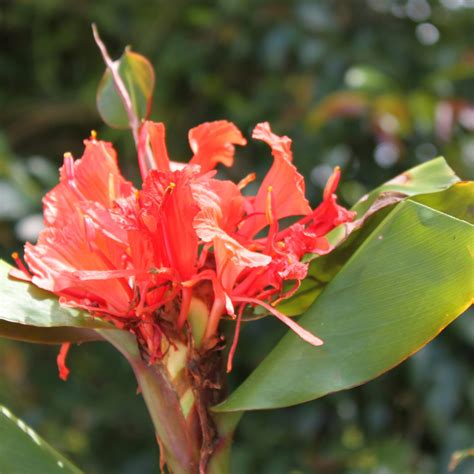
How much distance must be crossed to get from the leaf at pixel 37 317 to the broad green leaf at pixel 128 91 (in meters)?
0.13

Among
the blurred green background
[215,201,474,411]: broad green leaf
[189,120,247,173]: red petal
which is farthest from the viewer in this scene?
the blurred green background

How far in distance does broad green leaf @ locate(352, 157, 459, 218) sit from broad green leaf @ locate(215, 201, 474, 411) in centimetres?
3

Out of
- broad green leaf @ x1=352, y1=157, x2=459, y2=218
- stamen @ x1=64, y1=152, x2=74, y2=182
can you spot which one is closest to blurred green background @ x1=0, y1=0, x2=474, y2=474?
broad green leaf @ x1=352, y1=157, x2=459, y2=218

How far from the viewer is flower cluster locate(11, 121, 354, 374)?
42 centimetres

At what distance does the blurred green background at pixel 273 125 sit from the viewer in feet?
3.81

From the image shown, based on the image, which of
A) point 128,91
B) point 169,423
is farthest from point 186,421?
point 128,91

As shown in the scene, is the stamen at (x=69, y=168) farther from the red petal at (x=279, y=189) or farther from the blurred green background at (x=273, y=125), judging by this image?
the blurred green background at (x=273, y=125)

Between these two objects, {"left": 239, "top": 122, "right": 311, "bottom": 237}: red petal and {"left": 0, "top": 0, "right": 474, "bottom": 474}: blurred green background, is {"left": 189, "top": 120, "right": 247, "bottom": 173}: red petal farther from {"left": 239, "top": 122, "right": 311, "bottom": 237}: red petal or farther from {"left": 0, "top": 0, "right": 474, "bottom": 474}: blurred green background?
{"left": 0, "top": 0, "right": 474, "bottom": 474}: blurred green background

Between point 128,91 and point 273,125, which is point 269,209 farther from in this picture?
point 273,125

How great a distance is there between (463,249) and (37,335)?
0.25 m

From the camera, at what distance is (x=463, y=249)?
0.41 meters

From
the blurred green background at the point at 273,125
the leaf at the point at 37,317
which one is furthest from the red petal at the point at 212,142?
the blurred green background at the point at 273,125

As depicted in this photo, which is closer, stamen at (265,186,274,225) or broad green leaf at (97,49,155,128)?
stamen at (265,186,274,225)

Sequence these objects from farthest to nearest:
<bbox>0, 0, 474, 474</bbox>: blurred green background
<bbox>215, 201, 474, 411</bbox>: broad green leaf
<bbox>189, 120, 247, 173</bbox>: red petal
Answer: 1. <bbox>0, 0, 474, 474</bbox>: blurred green background
2. <bbox>189, 120, 247, 173</bbox>: red petal
3. <bbox>215, 201, 474, 411</bbox>: broad green leaf
